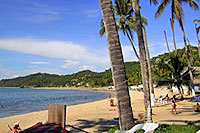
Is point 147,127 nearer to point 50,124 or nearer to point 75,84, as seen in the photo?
point 50,124

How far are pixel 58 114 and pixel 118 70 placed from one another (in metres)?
3.40

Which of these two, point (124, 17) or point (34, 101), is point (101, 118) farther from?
point (34, 101)

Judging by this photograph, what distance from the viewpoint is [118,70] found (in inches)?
153

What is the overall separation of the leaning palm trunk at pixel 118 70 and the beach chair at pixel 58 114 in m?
2.86

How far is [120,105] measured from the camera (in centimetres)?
376

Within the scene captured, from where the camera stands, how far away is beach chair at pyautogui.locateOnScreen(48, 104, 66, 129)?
6074 millimetres

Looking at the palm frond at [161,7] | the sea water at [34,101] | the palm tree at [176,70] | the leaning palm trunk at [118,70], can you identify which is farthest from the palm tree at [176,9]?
the sea water at [34,101]

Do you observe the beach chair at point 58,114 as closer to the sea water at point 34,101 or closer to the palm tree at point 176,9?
the palm tree at point 176,9

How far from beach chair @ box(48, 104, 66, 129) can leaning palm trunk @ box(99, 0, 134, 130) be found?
286cm

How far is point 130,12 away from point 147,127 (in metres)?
11.7

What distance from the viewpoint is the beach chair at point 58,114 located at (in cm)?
607

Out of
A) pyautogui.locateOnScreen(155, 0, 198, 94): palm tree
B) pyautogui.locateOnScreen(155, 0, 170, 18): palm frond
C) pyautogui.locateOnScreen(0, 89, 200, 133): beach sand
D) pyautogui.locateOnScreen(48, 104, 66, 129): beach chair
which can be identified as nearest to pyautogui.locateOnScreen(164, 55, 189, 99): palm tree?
pyautogui.locateOnScreen(155, 0, 198, 94): palm tree

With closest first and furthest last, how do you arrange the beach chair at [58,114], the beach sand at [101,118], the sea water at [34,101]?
the beach chair at [58,114] → the beach sand at [101,118] → the sea water at [34,101]

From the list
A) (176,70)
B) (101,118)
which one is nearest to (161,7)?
(176,70)
